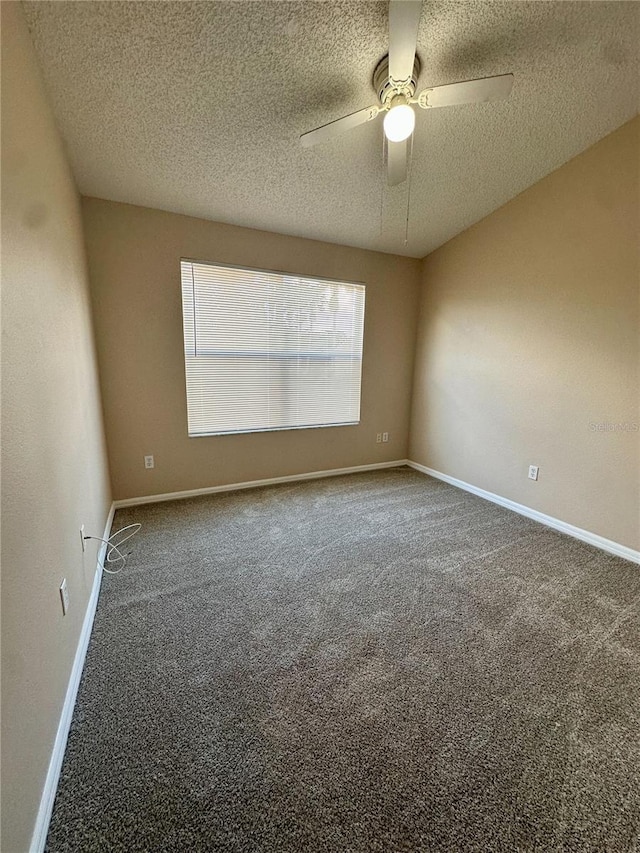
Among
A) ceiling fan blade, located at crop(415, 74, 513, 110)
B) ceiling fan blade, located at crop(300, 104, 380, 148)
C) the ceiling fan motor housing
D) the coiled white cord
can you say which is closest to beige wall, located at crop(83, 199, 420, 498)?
the coiled white cord

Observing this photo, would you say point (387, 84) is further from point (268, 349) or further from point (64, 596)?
point (64, 596)

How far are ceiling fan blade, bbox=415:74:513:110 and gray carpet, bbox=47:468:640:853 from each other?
245 cm

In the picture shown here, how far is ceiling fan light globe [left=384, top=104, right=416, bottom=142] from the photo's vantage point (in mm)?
1580

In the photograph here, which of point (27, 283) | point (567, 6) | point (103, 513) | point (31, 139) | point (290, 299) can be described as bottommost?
point (103, 513)

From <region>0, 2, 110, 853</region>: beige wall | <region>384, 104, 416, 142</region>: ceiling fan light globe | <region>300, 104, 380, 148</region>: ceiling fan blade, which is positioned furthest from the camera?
<region>300, 104, 380, 148</region>: ceiling fan blade

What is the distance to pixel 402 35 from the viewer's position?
4.42 ft

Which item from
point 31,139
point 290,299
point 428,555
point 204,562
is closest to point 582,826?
point 428,555

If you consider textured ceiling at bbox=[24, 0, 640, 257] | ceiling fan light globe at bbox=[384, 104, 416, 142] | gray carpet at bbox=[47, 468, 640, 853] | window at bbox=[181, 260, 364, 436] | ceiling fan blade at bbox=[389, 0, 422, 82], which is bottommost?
gray carpet at bbox=[47, 468, 640, 853]

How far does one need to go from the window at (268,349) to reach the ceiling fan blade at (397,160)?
1.42m

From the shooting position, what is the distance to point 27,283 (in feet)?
4.03

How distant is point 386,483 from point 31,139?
11.3ft

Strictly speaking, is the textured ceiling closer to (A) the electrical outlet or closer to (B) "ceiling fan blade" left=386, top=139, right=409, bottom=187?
(B) "ceiling fan blade" left=386, top=139, right=409, bottom=187

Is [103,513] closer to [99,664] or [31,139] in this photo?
[99,664]

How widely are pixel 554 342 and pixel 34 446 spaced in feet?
10.8
